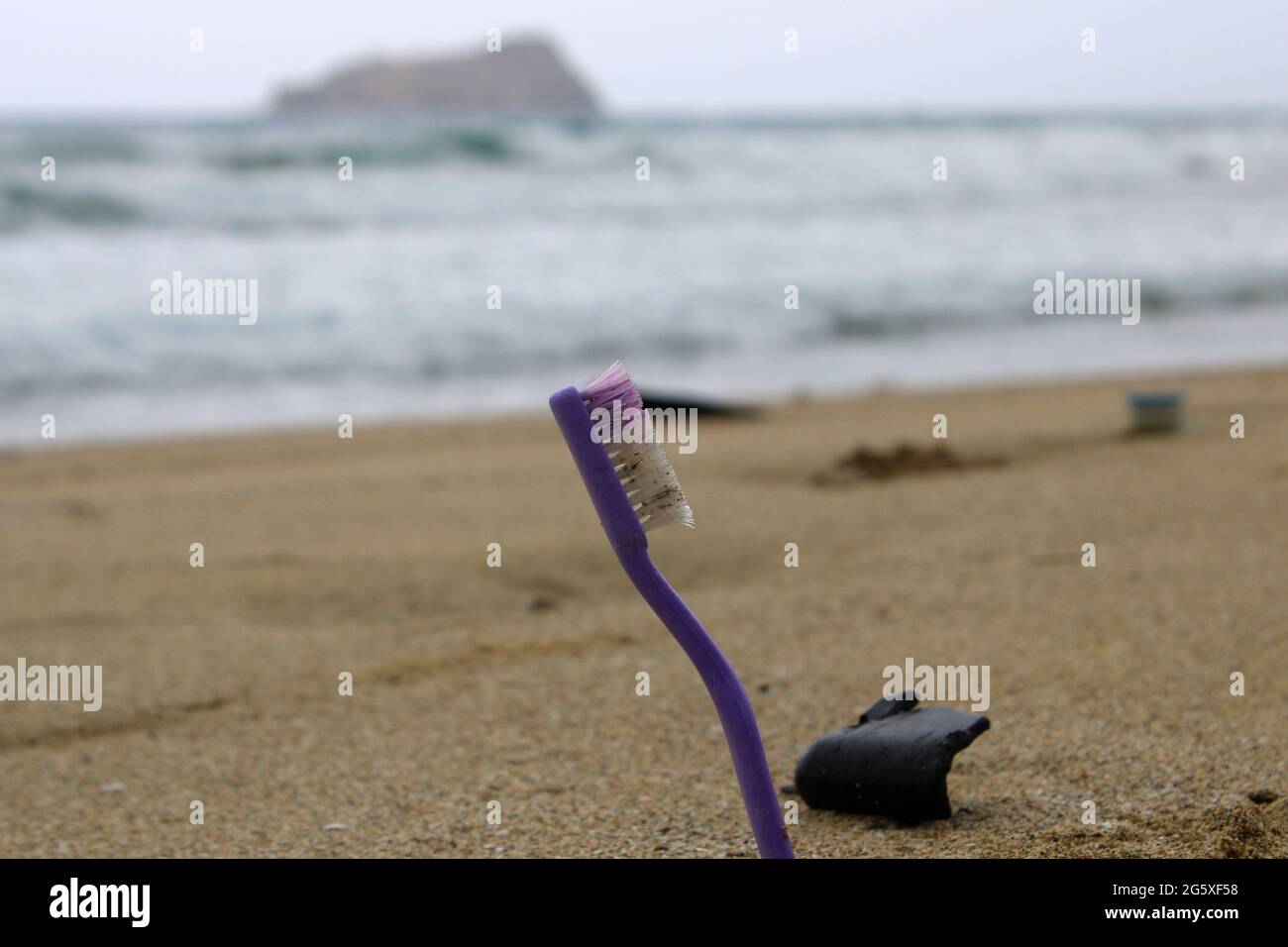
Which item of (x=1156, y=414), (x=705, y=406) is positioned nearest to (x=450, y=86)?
(x=705, y=406)

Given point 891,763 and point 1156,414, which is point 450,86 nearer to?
point 1156,414

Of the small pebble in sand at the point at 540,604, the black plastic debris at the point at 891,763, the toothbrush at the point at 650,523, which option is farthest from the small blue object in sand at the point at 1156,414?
the toothbrush at the point at 650,523

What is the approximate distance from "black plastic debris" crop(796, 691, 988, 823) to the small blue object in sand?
4528 millimetres

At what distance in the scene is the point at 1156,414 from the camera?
650 centimetres

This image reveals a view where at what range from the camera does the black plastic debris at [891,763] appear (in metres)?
2.25

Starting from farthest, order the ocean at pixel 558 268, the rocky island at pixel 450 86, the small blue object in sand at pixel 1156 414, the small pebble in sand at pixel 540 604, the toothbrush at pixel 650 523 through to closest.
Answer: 1. the rocky island at pixel 450 86
2. the ocean at pixel 558 268
3. the small blue object in sand at pixel 1156 414
4. the small pebble in sand at pixel 540 604
5. the toothbrush at pixel 650 523

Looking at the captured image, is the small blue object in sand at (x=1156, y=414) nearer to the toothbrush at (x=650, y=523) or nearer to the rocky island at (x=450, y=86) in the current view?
the toothbrush at (x=650, y=523)

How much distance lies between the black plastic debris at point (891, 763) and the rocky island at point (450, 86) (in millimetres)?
62528

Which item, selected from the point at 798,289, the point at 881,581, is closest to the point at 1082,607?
the point at 881,581

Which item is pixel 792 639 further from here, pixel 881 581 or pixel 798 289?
pixel 798 289

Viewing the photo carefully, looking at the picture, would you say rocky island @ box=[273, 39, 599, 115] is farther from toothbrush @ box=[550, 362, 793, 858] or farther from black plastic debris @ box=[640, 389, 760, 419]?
toothbrush @ box=[550, 362, 793, 858]

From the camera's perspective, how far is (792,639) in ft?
12.0

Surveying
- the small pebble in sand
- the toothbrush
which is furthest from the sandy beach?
the toothbrush

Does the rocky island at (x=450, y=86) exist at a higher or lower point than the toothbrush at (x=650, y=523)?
higher
